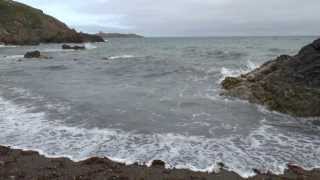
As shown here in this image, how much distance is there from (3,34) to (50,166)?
309 feet

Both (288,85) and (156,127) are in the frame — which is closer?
(156,127)

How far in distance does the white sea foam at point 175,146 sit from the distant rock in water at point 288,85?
317 cm

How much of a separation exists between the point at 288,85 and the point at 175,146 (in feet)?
28.9

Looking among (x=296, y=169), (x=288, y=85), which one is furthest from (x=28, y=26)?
(x=296, y=169)

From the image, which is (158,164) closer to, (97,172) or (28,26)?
(97,172)

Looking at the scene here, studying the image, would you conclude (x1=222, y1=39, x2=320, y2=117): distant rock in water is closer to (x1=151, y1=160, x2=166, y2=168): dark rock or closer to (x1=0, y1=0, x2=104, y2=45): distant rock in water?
(x1=151, y1=160, x2=166, y2=168): dark rock

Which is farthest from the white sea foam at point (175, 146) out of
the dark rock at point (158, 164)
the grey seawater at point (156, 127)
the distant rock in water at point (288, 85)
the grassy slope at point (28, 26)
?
the grassy slope at point (28, 26)

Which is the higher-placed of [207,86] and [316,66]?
[316,66]

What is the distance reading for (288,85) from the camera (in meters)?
18.0

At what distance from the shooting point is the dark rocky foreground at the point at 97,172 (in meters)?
8.67

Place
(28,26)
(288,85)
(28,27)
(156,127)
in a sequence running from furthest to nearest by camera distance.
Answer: (28,26) < (28,27) < (288,85) < (156,127)

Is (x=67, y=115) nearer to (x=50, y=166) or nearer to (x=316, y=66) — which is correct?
(x=50, y=166)

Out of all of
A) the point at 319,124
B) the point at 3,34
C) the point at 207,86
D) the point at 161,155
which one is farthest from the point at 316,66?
the point at 3,34

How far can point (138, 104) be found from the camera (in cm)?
1762
